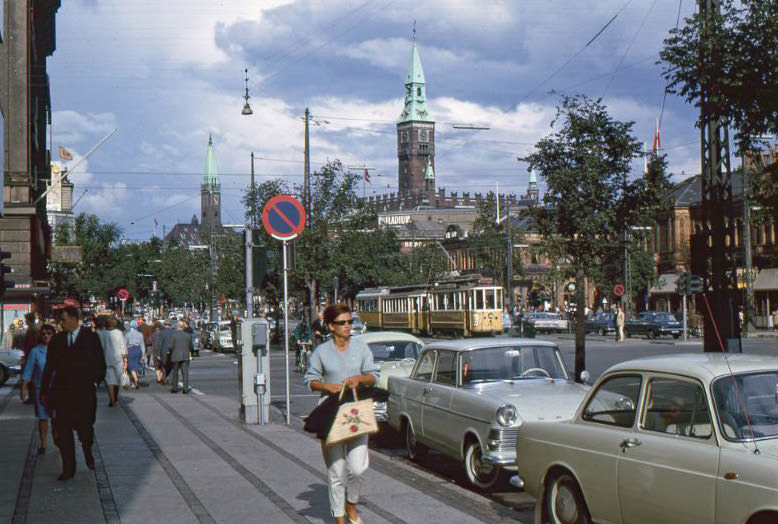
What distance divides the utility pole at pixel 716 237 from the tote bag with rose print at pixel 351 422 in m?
11.3

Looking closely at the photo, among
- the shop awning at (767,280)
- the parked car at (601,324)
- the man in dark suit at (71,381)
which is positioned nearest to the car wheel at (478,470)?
the man in dark suit at (71,381)

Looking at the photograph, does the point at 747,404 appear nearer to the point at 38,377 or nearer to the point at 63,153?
the point at 38,377

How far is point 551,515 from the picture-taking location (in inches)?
322

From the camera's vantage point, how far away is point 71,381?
35.2 ft

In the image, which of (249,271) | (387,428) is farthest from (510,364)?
(249,271)

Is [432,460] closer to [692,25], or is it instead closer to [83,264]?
[692,25]

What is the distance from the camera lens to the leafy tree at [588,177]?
24000 mm

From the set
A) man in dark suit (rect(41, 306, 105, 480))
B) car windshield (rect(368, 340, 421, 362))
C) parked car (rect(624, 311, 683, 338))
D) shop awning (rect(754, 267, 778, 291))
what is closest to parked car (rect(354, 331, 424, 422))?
car windshield (rect(368, 340, 421, 362))

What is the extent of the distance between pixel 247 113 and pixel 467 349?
3741 cm

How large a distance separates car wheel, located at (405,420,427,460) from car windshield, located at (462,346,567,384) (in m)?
1.44

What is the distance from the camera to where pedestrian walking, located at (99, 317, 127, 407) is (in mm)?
16356

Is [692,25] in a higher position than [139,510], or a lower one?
higher

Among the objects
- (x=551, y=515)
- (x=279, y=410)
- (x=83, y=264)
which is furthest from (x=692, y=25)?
(x=83, y=264)

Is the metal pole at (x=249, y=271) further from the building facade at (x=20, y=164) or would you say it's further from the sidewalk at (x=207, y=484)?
the building facade at (x=20, y=164)
